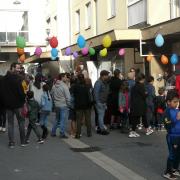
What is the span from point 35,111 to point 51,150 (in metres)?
1.31

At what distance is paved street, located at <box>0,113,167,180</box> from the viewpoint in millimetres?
8344

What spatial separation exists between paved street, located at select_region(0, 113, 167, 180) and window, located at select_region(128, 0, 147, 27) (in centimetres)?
810

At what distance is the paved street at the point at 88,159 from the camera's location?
8.34 m

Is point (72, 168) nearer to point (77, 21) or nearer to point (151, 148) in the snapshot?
point (151, 148)

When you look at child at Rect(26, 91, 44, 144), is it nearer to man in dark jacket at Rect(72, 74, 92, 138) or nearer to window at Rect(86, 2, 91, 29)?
man in dark jacket at Rect(72, 74, 92, 138)

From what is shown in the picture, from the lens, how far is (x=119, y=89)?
14141 millimetres

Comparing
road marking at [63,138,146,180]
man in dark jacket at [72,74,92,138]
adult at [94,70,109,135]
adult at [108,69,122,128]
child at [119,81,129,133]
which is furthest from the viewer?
adult at [108,69,122,128]

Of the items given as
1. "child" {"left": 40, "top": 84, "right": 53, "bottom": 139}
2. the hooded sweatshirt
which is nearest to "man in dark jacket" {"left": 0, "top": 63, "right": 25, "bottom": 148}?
"child" {"left": 40, "top": 84, "right": 53, "bottom": 139}

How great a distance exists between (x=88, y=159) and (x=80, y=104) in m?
3.22

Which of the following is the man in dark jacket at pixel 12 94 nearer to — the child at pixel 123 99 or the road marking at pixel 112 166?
the road marking at pixel 112 166

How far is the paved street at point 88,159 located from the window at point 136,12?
8.10 m

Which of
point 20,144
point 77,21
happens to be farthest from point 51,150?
point 77,21

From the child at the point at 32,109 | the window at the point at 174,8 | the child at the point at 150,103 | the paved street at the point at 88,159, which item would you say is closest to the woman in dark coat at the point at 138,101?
the paved street at the point at 88,159

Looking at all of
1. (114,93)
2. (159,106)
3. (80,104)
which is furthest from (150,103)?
(80,104)
